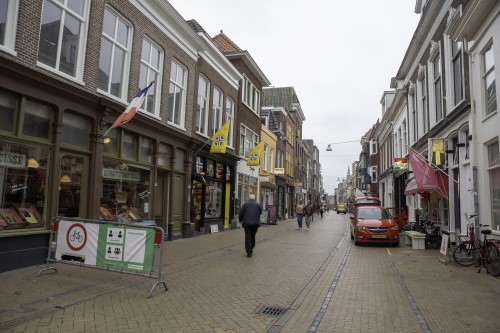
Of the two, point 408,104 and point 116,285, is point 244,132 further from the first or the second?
point 116,285

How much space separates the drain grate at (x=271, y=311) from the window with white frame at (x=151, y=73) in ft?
29.8

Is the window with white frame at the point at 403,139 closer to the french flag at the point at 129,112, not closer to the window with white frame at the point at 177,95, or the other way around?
the window with white frame at the point at 177,95

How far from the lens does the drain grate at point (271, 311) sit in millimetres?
5670

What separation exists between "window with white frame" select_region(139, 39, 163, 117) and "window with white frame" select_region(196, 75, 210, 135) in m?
3.33

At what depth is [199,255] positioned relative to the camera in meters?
11.1

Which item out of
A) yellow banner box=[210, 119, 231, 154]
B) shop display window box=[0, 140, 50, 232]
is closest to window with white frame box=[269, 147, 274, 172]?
yellow banner box=[210, 119, 231, 154]

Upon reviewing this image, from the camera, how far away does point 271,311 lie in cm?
577

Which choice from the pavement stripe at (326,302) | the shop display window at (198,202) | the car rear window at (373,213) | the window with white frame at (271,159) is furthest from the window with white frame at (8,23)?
the window with white frame at (271,159)

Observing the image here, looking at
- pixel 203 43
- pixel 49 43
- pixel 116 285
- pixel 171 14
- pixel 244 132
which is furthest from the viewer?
pixel 244 132

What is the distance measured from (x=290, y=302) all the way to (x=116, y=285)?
3138 millimetres

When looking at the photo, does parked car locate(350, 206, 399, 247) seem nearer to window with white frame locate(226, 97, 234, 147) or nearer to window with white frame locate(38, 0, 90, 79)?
window with white frame locate(226, 97, 234, 147)

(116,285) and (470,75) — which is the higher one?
(470,75)

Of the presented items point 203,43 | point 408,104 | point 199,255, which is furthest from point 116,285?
point 408,104

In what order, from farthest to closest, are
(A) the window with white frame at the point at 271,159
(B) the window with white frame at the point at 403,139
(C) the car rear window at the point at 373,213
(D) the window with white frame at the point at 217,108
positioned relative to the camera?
(A) the window with white frame at the point at 271,159 < (B) the window with white frame at the point at 403,139 < (D) the window with white frame at the point at 217,108 < (C) the car rear window at the point at 373,213
